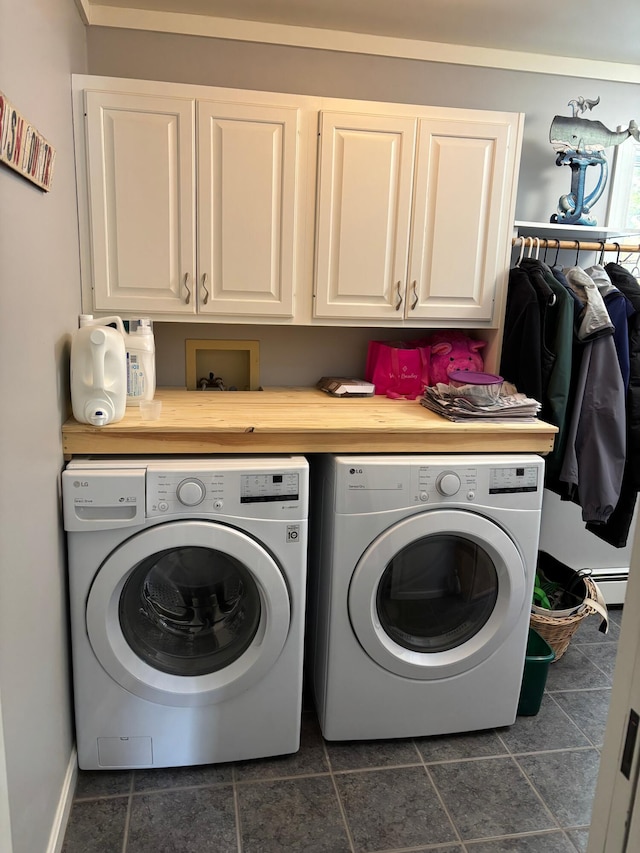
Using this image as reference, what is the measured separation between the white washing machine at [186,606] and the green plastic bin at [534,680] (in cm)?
81

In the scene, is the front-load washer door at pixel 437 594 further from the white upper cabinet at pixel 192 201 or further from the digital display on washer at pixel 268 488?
the white upper cabinet at pixel 192 201

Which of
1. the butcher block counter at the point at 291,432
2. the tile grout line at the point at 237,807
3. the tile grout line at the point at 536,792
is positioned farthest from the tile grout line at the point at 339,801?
the butcher block counter at the point at 291,432

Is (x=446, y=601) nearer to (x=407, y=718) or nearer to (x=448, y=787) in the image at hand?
(x=407, y=718)

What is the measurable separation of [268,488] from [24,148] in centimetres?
100

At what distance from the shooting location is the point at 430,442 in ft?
6.25

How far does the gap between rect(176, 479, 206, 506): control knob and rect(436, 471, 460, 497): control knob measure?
0.70 meters

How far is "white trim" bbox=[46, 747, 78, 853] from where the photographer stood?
60.2 inches

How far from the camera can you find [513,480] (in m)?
1.90

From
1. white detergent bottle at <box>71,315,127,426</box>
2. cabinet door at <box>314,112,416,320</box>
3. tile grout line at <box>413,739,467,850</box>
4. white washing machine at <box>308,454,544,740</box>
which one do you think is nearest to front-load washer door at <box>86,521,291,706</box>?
white washing machine at <box>308,454,544,740</box>

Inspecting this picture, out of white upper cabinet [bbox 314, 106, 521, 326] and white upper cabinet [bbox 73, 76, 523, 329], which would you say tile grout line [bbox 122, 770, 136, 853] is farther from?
white upper cabinet [bbox 314, 106, 521, 326]

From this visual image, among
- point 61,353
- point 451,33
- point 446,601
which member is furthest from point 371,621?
point 451,33

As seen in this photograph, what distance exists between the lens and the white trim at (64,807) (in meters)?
1.53

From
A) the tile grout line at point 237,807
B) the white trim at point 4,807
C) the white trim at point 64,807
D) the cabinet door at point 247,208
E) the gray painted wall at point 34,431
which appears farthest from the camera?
the cabinet door at point 247,208

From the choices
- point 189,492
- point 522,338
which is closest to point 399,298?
point 522,338
